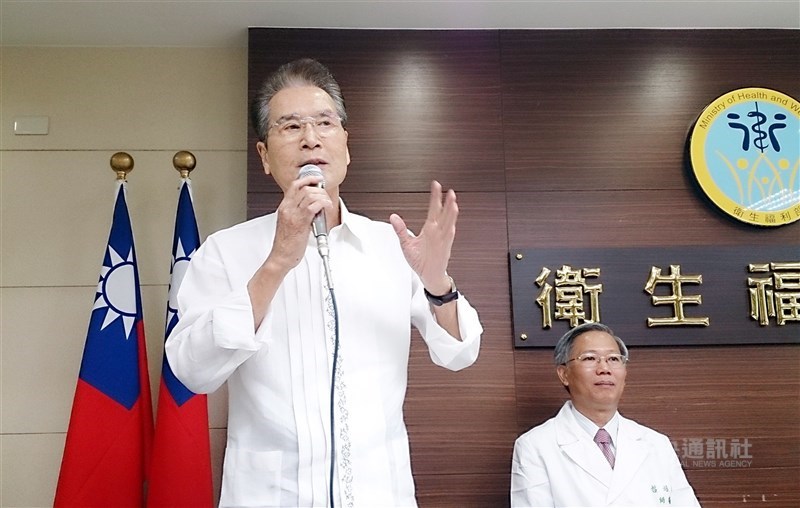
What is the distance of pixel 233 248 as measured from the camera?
63.0 inches

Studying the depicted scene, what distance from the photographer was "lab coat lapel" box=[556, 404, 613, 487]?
8.48 feet

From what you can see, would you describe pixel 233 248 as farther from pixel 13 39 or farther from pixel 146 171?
pixel 13 39

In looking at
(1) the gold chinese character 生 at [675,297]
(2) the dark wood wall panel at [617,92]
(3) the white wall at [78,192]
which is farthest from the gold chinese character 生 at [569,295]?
(3) the white wall at [78,192]

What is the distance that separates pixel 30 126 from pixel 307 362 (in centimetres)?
247

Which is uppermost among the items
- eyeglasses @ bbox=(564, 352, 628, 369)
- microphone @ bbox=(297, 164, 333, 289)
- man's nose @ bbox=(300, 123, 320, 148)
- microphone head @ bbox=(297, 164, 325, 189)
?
man's nose @ bbox=(300, 123, 320, 148)

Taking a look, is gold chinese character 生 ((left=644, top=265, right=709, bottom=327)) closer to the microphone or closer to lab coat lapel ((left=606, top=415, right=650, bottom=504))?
lab coat lapel ((left=606, top=415, right=650, bottom=504))

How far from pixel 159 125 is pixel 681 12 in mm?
2427

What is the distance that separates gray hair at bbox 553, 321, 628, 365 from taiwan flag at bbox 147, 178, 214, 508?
4.71ft

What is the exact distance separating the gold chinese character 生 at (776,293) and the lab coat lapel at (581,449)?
0.98 metres

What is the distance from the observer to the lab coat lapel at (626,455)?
254 centimetres

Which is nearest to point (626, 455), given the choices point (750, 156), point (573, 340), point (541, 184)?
point (573, 340)

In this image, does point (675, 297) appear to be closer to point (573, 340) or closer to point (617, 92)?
point (573, 340)

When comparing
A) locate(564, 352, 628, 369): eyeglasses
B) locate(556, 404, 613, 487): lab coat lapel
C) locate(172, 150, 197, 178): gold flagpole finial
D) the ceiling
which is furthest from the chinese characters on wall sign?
locate(172, 150, 197, 178): gold flagpole finial

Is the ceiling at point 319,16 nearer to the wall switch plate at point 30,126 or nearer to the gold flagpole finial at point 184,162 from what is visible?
the wall switch plate at point 30,126
